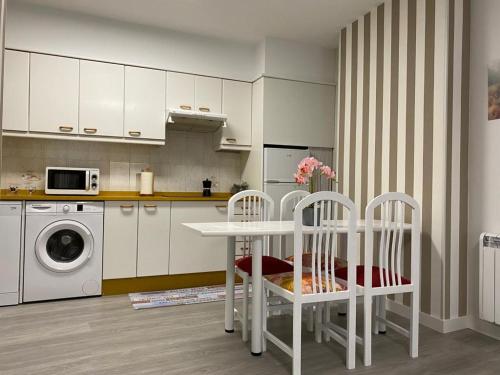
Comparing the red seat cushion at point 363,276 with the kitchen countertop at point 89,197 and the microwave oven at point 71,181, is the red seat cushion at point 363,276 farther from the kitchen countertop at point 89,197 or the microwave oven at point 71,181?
the microwave oven at point 71,181

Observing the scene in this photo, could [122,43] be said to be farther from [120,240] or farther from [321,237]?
[321,237]

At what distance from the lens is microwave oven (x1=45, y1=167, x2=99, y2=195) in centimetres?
352

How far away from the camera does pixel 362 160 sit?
136 inches

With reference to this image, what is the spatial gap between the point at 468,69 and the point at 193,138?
8.96 feet

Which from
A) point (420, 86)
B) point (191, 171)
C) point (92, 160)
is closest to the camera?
point (420, 86)

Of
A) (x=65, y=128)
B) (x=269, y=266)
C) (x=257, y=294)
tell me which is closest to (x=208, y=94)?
(x=65, y=128)

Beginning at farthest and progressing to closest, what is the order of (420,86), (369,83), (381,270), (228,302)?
(369,83)
(420,86)
(228,302)
(381,270)

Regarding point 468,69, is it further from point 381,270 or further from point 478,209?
point 381,270

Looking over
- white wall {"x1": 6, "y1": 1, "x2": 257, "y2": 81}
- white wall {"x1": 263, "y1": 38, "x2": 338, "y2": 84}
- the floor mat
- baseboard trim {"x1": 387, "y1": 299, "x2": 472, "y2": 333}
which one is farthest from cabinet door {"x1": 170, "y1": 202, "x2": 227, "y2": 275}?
baseboard trim {"x1": 387, "y1": 299, "x2": 472, "y2": 333}

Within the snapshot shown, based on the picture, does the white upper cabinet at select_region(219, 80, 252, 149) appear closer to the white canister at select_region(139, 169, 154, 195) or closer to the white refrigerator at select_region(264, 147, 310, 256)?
the white refrigerator at select_region(264, 147, 310, 256)

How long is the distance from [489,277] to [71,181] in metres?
3.39

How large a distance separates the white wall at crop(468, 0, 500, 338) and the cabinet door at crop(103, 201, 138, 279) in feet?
9.06

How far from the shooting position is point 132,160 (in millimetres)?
4172

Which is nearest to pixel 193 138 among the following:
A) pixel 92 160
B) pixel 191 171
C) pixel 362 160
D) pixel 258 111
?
pixel 191 171
